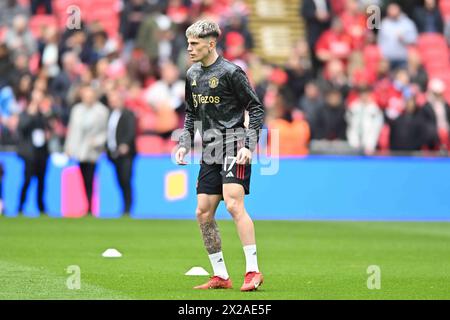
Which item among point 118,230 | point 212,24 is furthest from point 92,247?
point 212,24

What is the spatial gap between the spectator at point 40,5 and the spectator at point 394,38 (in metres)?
8.21

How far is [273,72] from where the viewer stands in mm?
28453

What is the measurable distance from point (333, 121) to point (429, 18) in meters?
6.84

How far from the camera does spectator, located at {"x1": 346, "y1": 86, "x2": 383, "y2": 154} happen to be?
25.8m

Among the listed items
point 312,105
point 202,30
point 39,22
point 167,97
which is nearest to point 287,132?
point 312,105

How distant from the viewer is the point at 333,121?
1019 inches

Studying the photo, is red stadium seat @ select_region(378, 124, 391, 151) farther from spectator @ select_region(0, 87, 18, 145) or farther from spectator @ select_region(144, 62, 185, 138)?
spectator @ select_region(0, 87, 18, 145)

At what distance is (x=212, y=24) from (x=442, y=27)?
20954 millimetres

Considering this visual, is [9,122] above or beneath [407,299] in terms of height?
above

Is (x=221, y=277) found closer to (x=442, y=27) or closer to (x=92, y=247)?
(x=92, y=247)

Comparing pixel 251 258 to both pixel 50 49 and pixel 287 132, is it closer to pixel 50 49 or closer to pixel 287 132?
pixel 287 132

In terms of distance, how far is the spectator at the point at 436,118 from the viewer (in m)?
25.9

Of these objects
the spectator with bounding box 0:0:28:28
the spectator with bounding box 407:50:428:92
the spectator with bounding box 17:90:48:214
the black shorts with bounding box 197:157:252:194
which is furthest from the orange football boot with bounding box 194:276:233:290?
the spectator with bounding box 0:0:28:28
